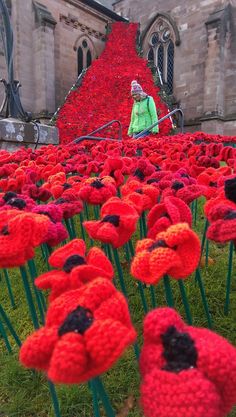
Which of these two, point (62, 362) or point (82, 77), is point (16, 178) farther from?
point (82, 77)

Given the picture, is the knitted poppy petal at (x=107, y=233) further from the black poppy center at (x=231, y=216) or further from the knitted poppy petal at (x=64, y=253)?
the black poppy center at (x=231, y=216)

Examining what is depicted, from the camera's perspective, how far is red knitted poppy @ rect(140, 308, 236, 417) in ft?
1.65

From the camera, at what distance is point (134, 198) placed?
129 cm

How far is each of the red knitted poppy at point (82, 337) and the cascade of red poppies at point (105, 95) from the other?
14.9 metres

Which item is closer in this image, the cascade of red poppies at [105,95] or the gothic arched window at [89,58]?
the cascade of red poppies at [105,95]

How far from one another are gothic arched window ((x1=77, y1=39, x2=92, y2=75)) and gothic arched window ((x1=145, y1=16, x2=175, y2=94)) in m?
3.42

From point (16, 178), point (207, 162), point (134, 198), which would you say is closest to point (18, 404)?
point (134, 198)

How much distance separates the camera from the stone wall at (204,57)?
16406 millimetres

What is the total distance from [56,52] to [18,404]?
18.6 m

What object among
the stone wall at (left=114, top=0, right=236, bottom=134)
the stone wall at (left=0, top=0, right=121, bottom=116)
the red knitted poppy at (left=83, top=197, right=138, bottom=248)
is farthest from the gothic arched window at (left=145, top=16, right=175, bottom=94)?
the red knitted poppy at (left=83, top=197, right=138, bottom=248)

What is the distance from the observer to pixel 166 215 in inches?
45.2

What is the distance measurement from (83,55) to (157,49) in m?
4.23

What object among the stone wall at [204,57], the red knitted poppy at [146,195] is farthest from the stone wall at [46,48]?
the red knitted poppy at [146,195]

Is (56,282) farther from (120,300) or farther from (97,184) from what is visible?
(97,184)
